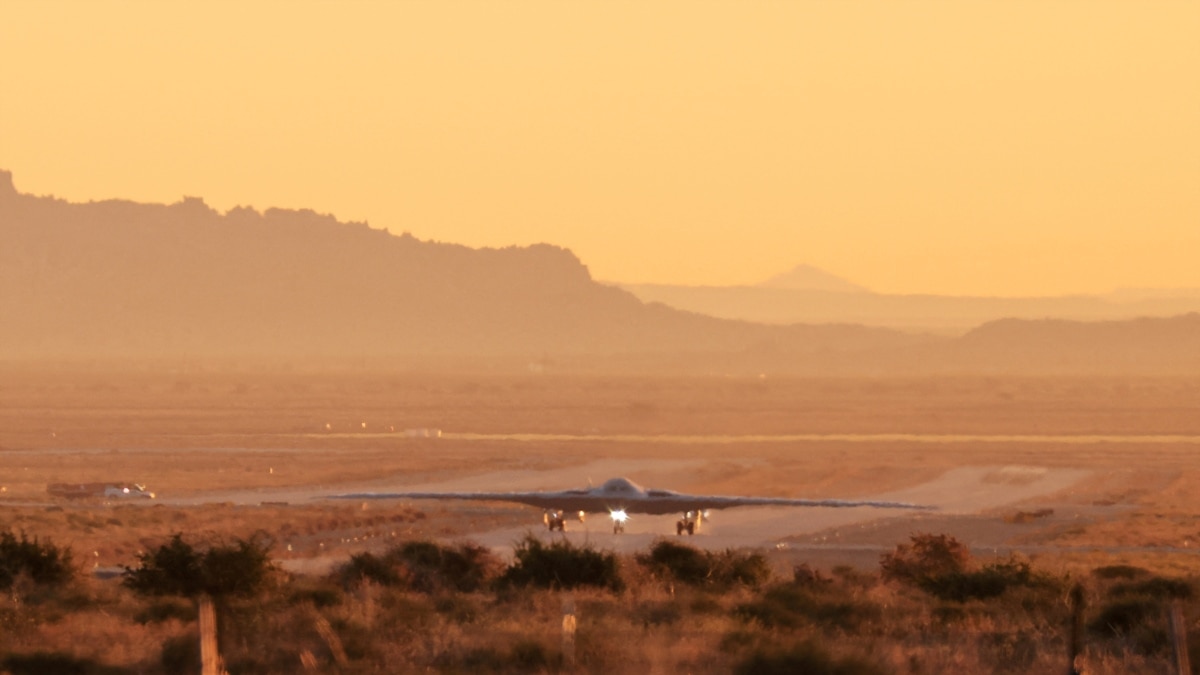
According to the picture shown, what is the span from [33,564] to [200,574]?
710cm

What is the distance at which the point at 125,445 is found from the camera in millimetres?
140500

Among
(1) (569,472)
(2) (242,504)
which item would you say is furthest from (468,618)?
(1) (569,472)

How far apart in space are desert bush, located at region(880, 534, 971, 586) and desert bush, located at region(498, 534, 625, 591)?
802 cm

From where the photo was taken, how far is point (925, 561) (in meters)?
42.2

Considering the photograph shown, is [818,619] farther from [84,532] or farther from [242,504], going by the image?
[242,504]

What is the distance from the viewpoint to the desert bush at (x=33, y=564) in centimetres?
3397

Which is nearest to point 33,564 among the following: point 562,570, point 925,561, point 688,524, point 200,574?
point 200,574

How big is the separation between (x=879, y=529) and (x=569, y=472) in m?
43.4

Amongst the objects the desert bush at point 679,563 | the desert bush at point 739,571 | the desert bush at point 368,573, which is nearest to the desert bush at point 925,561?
the desert bush at point 739,571

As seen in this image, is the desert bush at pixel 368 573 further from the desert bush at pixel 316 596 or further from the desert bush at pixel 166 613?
the desert bush at pixel 166 613

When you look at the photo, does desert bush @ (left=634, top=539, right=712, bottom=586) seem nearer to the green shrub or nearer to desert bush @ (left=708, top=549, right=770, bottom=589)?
desert bush @ (left=708, top=549, right=770, bottom=589)

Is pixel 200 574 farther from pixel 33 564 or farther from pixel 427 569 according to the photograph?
pixel 427 569

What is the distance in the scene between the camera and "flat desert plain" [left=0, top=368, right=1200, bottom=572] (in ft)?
207

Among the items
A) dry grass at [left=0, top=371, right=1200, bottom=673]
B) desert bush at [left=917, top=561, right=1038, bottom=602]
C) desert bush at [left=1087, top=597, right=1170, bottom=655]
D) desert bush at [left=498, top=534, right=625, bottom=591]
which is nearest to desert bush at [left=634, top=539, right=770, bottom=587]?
dry grass at [left=0, top=371, right=1200, bottom=673]
